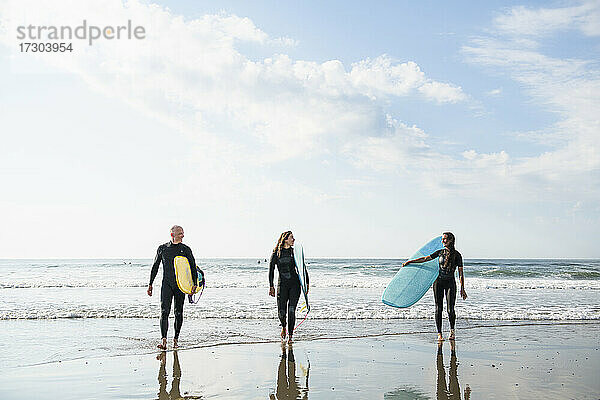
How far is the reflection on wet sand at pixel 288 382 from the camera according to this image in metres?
5.04

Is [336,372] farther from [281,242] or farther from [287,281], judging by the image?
[281,242]

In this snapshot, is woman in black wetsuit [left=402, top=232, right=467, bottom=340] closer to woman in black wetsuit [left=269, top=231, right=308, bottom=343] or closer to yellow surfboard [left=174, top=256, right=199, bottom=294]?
woman in black wetsuit [left=269, top=231, right=308, bottom=343]

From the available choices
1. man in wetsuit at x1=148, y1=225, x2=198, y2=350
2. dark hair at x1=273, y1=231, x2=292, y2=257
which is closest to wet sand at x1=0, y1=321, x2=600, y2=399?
man in wetsuit at x1=148, y1=225, x2=198, y2=350

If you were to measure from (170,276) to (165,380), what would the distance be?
2052 mm

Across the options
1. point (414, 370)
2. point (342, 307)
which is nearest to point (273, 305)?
point (342, 307)

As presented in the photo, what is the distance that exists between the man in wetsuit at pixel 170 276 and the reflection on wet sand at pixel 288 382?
5.78ft

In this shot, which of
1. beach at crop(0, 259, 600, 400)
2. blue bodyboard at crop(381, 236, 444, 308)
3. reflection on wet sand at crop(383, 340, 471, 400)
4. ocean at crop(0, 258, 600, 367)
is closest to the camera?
reflection on wet sand at crop(383, 340, 471, 400)

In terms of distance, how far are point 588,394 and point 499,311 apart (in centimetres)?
722

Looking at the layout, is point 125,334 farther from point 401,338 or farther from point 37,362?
point 401,338

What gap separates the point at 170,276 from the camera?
7449 mm

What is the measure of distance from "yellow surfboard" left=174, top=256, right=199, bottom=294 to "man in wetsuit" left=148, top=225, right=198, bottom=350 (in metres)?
0.05

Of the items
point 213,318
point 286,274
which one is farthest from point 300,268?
point 213,318

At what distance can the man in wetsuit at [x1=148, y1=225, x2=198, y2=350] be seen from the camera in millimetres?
7438

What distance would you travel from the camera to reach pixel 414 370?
6.13 meters
